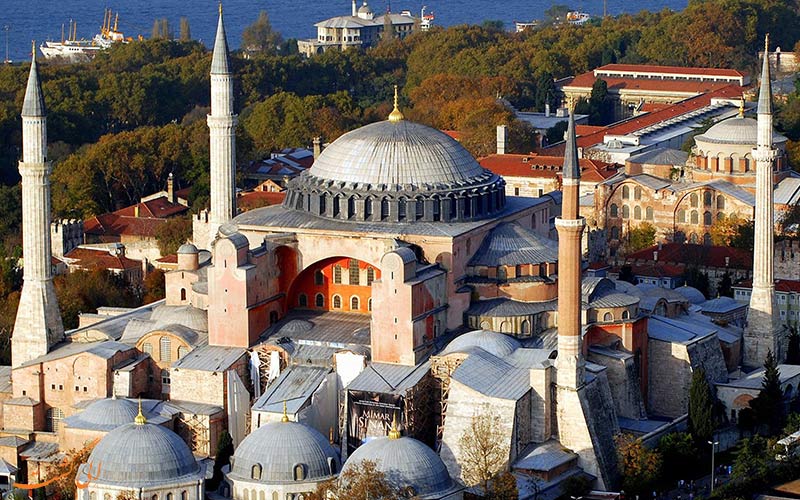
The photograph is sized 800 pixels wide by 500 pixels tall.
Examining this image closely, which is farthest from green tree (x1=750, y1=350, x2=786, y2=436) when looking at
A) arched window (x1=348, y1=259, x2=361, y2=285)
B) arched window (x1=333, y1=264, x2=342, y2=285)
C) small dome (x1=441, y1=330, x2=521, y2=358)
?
arched window (x1=333, y1=264, x2=342, y2=285)

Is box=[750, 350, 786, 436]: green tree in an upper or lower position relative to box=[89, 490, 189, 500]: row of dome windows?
upper

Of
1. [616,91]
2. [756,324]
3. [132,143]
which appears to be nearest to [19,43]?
[616,91]

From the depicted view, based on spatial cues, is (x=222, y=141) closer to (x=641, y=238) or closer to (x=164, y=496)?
(x=164, y=496)

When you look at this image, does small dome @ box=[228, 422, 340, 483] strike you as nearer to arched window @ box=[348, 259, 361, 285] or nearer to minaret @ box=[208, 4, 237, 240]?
arched window @ box=[348, 259, 361, 285]

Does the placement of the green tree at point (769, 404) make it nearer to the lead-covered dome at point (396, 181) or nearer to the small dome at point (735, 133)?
the lead-covered dome at point (396, 181)

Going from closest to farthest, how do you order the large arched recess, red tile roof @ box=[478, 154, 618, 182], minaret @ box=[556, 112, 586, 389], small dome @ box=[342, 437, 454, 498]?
small dome @ box=[342, 437, 454, 498] < minaret @ box=[556, 112, 586, 389] < the large arched recess < red tile roof @ box=[478, 154, 618, 182]

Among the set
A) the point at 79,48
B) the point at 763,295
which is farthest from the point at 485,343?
the point at 79,48

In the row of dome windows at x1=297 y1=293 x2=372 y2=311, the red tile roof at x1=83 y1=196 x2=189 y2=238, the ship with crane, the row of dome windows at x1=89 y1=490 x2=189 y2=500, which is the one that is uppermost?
the ship with crane

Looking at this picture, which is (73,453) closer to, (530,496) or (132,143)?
(530,496)
